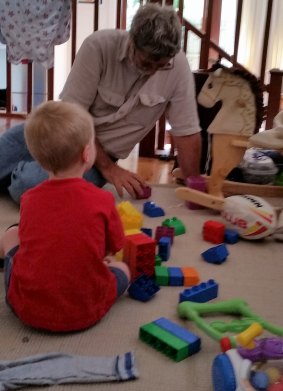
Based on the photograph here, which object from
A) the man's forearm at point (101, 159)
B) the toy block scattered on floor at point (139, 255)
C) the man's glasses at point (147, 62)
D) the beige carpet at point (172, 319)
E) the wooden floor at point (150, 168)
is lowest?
the wooden floor at point (150, 168)

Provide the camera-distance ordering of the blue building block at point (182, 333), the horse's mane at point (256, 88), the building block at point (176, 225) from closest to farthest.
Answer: the blue building block at point (182, 333)
the building block at point (176, 225)
the horse's mane at point (256, 88)

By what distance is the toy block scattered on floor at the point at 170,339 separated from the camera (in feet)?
3.02

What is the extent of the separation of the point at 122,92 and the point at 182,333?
97 centimetres

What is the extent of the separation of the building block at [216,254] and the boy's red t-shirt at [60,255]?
430 mm

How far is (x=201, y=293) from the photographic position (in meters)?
1.12

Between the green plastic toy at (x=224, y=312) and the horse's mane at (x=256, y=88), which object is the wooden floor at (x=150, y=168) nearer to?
the horse's mane at (x=256, y=88)

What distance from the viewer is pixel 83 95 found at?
168cm

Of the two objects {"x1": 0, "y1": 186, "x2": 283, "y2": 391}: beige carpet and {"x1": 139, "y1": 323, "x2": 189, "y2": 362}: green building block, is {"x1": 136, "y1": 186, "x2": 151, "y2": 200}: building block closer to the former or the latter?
{"x1": 0, "y1": 186, "x2": 283, "y2": 391}: beige carpet

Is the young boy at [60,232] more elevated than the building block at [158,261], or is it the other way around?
the young boy at [60,232]

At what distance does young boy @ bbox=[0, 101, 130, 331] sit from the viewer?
939mm

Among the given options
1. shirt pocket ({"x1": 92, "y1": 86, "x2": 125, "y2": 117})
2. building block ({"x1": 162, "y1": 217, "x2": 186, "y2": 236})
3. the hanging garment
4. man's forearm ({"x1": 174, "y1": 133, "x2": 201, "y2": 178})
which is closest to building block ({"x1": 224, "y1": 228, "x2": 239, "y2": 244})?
building block ({"x1": 162, "y1": 217, "x2": 186, "y2": 236})

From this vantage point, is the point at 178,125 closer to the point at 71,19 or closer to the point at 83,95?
the point at 83,95

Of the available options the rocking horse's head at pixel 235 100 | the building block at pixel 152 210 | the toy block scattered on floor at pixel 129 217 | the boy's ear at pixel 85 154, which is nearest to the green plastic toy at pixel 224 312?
the boy's ear at pixel 85 154

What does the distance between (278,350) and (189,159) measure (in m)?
1.12
